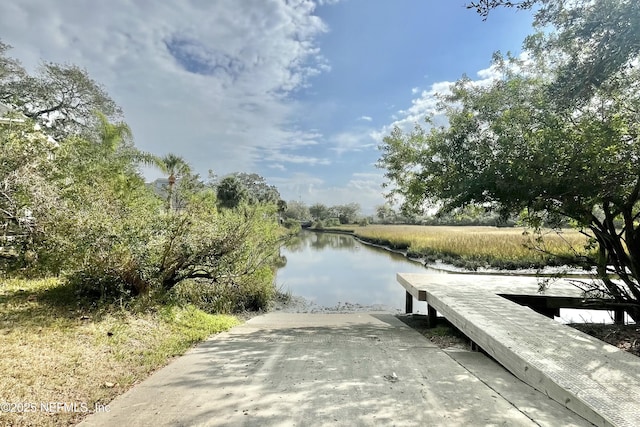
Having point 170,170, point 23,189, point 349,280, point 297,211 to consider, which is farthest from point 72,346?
point 297,211

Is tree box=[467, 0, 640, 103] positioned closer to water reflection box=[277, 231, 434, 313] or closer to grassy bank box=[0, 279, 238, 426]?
grassy bank box=[0, 279, 238, 426]

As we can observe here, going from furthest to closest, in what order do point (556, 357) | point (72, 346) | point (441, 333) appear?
point (441, 333) → point (72, 346) → point (556, 357)

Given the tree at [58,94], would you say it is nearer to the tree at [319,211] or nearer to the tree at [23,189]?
the tree at [23,189]

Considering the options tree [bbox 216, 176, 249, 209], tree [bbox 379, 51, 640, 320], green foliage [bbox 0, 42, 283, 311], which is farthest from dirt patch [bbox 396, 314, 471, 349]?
tree [bbox 216, 176, 249, 209]

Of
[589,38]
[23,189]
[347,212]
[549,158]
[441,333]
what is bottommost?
[441,333]

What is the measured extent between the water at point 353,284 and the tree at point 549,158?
2073 mm

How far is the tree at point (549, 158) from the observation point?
12.0ft

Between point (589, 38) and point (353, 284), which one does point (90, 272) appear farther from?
point (353, 284)

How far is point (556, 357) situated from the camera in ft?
9.34

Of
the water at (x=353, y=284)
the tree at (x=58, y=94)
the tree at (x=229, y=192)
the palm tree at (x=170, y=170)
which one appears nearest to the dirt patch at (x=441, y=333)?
the water at (x=353, y=284)

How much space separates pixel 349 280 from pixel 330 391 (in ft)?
36.7

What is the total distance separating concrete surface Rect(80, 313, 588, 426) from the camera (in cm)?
222

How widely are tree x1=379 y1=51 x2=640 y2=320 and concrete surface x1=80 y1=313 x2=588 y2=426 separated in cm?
206

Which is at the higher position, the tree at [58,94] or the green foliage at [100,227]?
the tree at [58,94]
